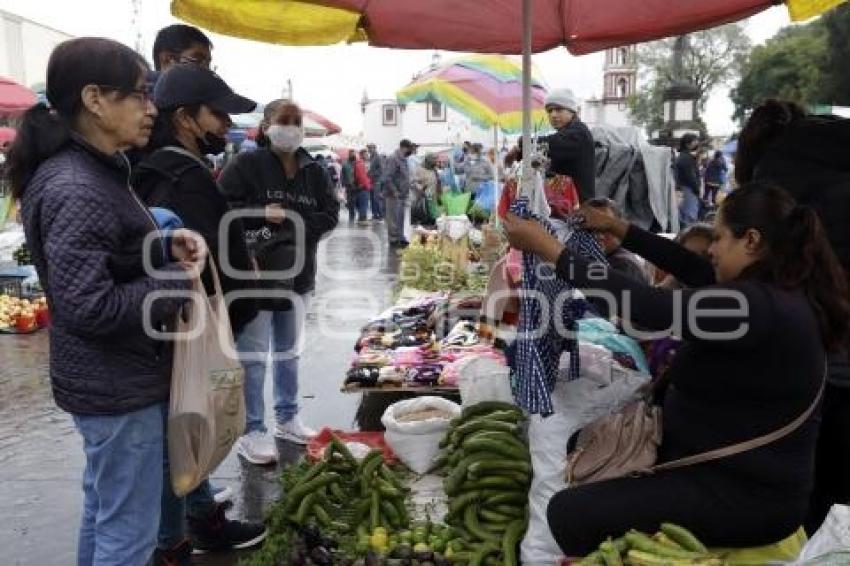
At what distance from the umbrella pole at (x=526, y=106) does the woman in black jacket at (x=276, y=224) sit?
1.57 metres

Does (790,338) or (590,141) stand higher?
(590,141)

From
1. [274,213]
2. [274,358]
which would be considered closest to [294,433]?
[274,358]

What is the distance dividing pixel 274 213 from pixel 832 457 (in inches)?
119

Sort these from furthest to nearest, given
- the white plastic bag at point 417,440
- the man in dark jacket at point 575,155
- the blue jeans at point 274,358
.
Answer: the man in dark jacket at point 575,155 → the blue jeans at point 274,358 → the white plastic bag at point 417,440

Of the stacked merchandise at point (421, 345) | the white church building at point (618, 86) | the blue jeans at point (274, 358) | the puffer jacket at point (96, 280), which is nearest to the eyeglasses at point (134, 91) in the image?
the puffer jacket at point (96, 280)

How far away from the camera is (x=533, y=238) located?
2605 millimetres

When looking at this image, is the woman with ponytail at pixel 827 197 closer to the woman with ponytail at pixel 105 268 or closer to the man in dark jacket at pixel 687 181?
the woman with ponytail at pixel 105 268

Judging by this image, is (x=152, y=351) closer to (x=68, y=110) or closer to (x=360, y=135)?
(x=68, y=110)

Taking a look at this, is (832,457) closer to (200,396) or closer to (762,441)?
(762,441)

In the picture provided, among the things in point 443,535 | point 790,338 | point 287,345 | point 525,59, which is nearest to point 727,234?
point 790,338

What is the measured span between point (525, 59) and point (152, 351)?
207 centimetres

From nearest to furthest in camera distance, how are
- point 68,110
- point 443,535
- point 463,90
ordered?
1. point 68,110
2. point 443,535
3. point 463,90

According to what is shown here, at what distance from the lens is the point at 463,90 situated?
11594 mm

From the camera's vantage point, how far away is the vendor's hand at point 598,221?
304 cm
